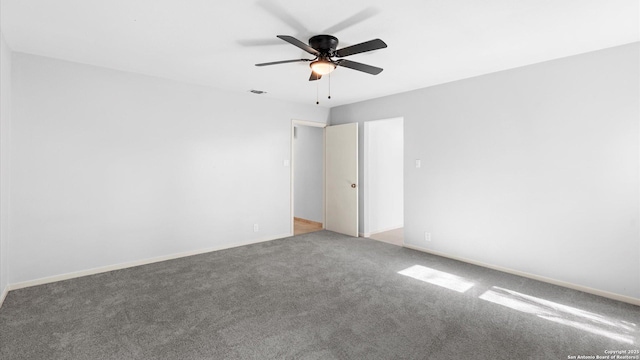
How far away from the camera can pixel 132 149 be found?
368 centimetres

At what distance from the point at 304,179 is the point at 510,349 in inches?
195

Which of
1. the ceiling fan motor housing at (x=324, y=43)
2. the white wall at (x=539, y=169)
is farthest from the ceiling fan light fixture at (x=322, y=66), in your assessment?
the white wall at (x=539, y=169)

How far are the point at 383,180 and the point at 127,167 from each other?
13.6ft

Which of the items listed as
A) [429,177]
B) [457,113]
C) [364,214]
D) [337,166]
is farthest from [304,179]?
[457,113]

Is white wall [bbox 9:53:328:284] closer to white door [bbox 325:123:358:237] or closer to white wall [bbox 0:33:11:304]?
white wall [bbox 0:33:11:304]

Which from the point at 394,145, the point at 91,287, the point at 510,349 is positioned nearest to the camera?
the point at 510,349

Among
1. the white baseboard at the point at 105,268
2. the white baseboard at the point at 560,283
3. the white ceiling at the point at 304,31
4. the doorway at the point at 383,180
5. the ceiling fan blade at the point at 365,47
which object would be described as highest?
the white ceiling at the point at 304,31

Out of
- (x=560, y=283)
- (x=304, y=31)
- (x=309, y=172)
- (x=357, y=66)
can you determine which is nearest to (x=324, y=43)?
(x=304, y=31)

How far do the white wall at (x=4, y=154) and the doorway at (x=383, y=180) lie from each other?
14.6ft

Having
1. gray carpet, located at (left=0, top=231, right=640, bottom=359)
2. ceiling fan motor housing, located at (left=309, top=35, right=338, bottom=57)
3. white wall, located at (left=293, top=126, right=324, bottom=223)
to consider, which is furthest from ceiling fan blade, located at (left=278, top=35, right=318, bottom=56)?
white wall, located at (left=293, top=126, right=324, bottom=223)

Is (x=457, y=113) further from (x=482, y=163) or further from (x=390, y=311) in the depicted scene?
(x=390, y=311)

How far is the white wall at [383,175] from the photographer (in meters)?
5.31

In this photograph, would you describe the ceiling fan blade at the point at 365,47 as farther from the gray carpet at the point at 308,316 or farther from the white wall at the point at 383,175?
the white wall at the point at 383,175

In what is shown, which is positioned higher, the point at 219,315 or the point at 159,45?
the point at 159,45
